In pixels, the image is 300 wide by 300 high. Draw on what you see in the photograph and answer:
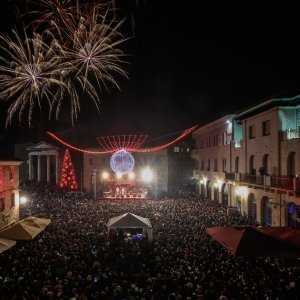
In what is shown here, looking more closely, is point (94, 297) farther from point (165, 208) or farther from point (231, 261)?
point (165, 208)

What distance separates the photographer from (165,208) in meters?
31.5

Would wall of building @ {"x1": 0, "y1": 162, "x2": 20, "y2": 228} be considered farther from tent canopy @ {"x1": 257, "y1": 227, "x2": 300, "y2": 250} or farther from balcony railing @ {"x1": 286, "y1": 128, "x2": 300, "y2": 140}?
balcony railing @ {"x1": 286, "y1": 128, "x2": 300, "y2": 140}

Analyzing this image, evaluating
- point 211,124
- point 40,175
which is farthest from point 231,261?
point 40,175

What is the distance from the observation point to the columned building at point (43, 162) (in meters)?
61.3

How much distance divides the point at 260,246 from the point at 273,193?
1291 centimetres

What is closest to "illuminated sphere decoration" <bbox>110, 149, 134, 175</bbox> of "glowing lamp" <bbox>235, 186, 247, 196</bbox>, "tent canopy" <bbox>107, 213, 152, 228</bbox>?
"glowing lamp" <bbox>235, 186, 247, 196</bbox>

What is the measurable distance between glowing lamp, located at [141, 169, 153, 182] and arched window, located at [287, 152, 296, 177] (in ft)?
107

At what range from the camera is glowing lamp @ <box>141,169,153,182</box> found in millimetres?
56191

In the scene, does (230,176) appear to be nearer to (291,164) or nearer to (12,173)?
(291,164)

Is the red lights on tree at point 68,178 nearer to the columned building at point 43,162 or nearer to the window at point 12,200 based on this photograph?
the columned building at point 43,162

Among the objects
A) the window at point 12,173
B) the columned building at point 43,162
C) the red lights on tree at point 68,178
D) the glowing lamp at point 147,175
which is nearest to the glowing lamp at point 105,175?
the red lights on tree at point 68,178

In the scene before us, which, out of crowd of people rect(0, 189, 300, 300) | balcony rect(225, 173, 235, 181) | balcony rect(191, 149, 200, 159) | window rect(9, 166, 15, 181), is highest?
balcony rect(191, 149, 200, 159)

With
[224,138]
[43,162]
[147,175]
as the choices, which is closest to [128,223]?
[224,138]

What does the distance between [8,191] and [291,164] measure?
22761mm
